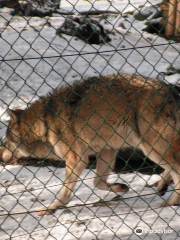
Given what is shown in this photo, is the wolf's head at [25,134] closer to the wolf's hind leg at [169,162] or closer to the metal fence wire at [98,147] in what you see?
the metal fence wire at [98,147]

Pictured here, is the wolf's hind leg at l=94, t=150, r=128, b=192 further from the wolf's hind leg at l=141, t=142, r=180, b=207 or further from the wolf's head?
the wolf's head

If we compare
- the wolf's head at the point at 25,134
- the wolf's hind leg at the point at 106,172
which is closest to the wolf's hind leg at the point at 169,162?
the wolf's hind leg at the point at 106,172

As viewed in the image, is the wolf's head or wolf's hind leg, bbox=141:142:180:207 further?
the wolf's head

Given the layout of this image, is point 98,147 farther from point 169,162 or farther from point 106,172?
point 169,162

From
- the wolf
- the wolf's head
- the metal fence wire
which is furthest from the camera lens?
the wolf's head

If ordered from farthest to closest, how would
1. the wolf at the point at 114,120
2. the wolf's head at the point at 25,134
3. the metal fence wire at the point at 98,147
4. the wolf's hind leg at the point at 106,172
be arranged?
the wolf's hind leg at the point at 106,172
the wolf's head at the point at 25,134
the wolf at the point at 114,120
the metal fence wire at the point at 98,147

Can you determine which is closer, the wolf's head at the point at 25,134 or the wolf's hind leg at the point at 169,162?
the wolf's hind leg at the point at 169,162

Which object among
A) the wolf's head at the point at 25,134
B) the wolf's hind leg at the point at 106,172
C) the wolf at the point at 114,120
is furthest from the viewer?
the wolf's hind leg at the point at 106,172

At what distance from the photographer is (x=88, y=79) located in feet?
15.1

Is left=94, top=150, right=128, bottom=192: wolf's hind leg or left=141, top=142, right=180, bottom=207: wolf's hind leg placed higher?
left=141, top=142, right=180, bottom=207: wolf's hind leg

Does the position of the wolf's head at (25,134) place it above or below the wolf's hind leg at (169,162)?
below

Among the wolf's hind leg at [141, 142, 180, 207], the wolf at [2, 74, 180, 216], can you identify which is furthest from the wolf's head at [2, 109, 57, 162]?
the wolf's hind leg at [141, 142, 180, 207]

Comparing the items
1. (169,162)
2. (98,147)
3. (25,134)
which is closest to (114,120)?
(98,147)

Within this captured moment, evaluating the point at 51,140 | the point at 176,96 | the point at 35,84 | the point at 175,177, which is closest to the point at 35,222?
the point at 51,140
